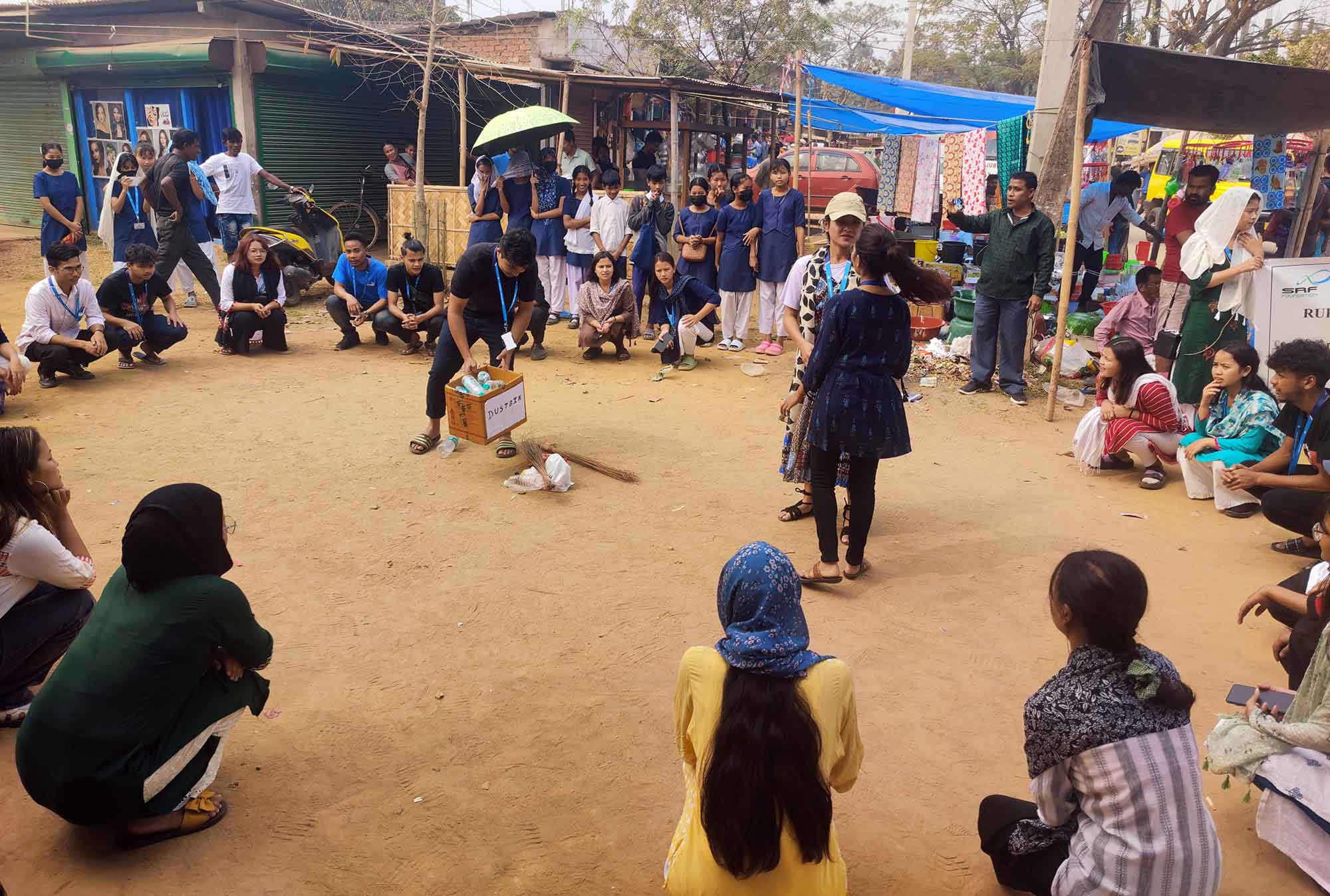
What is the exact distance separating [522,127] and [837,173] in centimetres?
1215

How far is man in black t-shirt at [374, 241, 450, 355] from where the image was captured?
877 centimetres

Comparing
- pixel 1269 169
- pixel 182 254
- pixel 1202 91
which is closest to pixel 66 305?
pixel 182 254

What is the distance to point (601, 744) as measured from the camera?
10.9ft

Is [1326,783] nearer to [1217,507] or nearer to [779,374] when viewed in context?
[1217,507]

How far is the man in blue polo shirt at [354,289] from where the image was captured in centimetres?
902

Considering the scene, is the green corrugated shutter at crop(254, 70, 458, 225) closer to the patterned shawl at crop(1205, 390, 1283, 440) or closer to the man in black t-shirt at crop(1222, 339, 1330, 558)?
the patterned shawl at crop(1205, 390, 1283, 440)

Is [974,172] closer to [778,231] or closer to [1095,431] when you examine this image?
[778,231]

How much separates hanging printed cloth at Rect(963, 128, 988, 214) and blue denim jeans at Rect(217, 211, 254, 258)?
26.3ft

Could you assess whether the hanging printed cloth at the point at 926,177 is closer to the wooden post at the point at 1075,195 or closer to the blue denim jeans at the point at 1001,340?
the blue denim jeans at the point at 1001,340

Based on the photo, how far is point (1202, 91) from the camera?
721 centimetres

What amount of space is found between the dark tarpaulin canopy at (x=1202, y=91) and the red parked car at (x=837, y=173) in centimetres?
1193

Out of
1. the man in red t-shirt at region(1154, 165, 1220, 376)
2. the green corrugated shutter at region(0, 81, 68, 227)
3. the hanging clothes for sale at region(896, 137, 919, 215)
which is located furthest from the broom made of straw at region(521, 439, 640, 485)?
the green corrugated shutter at region(0, 81, 68, 227)

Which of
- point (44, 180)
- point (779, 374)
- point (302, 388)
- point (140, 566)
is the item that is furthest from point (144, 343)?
point (140, 566)

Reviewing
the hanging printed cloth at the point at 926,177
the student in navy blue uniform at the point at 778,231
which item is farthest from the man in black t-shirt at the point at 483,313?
the hanging printed cloth at the point at 926,177
